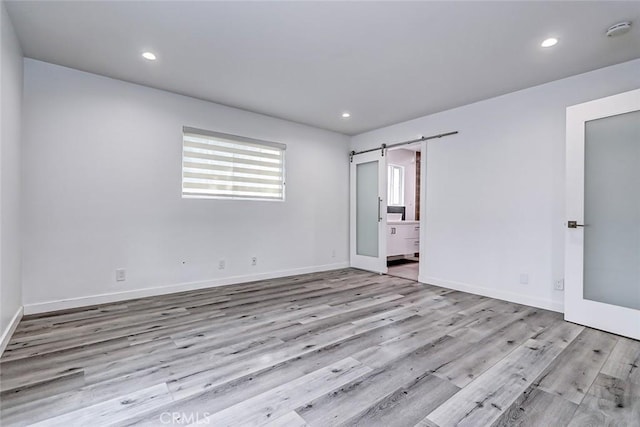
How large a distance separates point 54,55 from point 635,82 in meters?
5.57

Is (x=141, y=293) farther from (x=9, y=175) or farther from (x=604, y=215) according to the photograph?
(x=604, y=215)

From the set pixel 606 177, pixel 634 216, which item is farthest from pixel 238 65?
pixel 634 216

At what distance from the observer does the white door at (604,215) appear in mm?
→ 2627

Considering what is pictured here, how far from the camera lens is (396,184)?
7.52 m

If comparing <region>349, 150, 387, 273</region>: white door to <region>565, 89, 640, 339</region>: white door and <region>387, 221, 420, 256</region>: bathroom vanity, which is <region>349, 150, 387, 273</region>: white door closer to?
<region>387, 221, 420, 256</region>: bathroom vanity

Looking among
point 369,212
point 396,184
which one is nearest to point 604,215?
point 369,212

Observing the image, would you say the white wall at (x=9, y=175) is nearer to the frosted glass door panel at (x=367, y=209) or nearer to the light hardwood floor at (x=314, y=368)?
the light hardwood floor at (x=314, y=368)

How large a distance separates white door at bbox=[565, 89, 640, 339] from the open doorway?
349 centimetres

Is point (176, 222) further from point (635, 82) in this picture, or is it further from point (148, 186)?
point (635, 82)

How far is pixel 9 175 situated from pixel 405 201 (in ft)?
23.0

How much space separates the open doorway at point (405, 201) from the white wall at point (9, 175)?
5.57 m

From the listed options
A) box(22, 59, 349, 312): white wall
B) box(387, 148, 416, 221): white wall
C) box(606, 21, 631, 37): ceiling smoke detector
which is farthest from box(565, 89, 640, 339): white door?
box(387, 148, 416, 221): white wall

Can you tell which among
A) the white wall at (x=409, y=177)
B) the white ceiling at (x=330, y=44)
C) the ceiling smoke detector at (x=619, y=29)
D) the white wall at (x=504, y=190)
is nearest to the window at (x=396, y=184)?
the white wall at (x=409, y=177)

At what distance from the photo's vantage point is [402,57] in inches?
111
